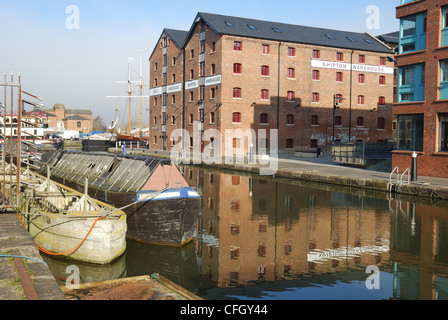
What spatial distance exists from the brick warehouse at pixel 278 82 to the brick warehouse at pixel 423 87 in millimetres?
20265

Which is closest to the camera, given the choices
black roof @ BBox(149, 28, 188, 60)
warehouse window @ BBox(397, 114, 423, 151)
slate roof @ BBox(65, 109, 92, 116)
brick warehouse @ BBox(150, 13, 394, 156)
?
warehouse window @ BBox(397, 114, 423, 151)

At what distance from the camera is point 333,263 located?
409 inches

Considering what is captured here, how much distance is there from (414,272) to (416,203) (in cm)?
929

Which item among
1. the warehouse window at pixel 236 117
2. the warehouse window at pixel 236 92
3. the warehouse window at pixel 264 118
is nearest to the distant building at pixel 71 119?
the warehouse window at pixel 236 92

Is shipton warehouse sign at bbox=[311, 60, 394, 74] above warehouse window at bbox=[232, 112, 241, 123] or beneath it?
above

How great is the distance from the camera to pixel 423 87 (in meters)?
23.5

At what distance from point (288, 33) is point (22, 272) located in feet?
144

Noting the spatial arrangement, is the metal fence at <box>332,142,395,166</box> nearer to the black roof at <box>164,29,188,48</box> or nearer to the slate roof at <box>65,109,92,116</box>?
the black roof at <box>164,29,188,48</box>

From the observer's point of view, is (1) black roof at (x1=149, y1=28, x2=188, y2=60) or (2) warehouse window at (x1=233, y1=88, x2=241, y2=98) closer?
(2) warehouse window at (x1=233, y1=88, x2=241, y2=98)

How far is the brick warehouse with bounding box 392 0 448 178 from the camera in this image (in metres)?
22.5

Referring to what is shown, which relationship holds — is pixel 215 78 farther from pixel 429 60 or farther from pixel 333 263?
pixel 333 263

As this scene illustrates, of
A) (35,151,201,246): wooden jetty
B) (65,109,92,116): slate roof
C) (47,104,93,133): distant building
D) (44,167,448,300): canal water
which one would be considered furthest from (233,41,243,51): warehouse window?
(65,109,92,116): slate roof

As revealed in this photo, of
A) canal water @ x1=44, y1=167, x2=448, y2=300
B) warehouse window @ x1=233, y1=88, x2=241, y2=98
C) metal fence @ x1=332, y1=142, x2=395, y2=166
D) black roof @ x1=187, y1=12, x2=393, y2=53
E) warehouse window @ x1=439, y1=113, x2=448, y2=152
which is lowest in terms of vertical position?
canal water @ x1=44, y1=167, x2=448, y2=300

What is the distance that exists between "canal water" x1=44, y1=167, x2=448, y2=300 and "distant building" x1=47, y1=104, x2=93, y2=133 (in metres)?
115
